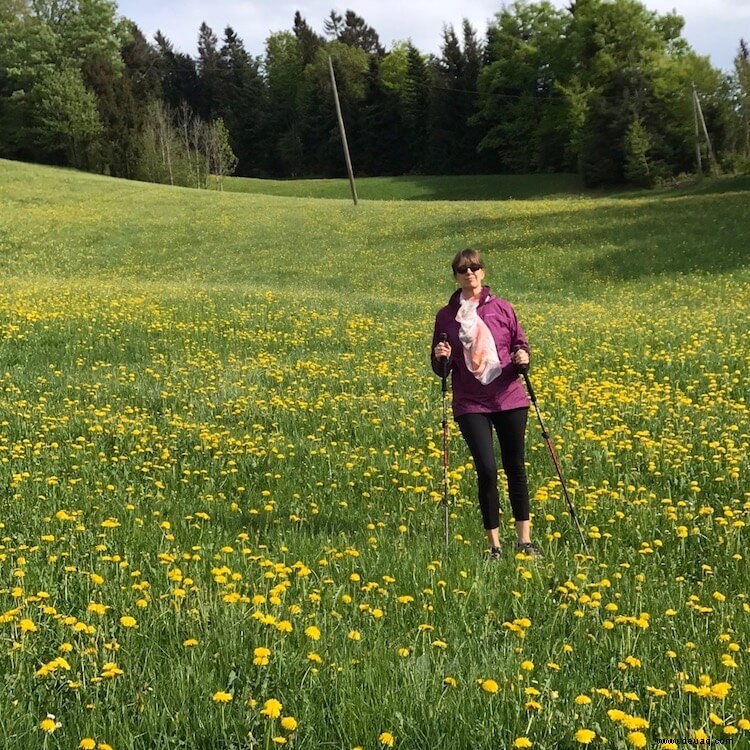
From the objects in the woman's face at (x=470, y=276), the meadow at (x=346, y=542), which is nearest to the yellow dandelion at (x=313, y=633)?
the meadow at (x=346, y=542)

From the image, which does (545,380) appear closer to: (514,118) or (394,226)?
(394,226)

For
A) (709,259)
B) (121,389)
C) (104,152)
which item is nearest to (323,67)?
(104,152)

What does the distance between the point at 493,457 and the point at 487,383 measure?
524mm

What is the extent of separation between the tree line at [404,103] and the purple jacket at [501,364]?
53080 millimetres

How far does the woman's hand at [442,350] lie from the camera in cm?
534

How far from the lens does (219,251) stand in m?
33.2

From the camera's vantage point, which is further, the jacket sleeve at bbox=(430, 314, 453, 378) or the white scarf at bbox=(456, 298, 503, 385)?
the jacket sleeve at bbox=(430, 314, 453, 378)

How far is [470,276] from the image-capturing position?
5.39m

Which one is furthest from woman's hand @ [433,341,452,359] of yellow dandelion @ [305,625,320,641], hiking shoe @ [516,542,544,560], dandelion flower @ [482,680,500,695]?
dandelion flower @ [482,680,500,695]

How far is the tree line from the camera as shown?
188 ft

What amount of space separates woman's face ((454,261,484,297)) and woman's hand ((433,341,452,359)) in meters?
0.44

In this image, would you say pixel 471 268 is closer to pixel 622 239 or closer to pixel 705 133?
pixel 622 239

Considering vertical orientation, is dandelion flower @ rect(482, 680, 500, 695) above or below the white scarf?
below

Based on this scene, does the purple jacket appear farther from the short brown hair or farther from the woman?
the short brown hair
